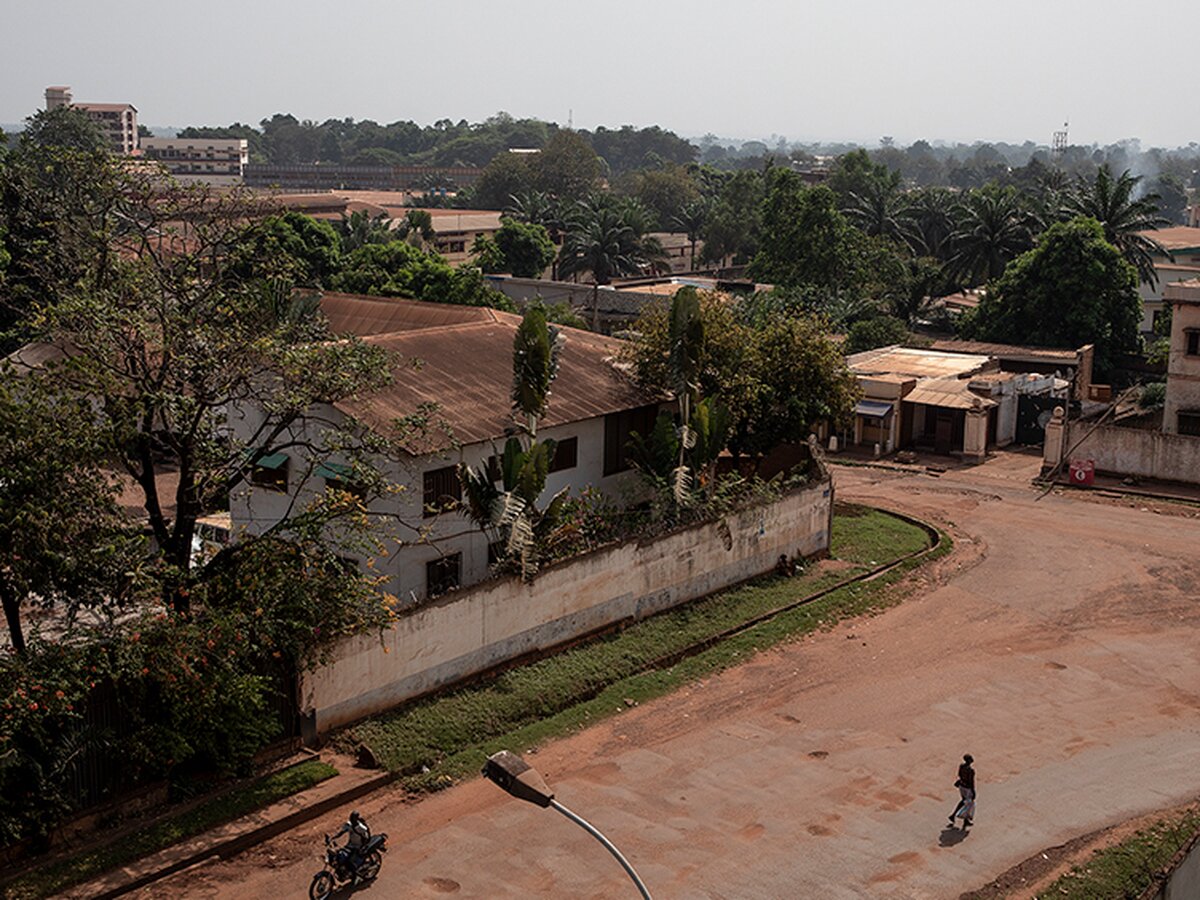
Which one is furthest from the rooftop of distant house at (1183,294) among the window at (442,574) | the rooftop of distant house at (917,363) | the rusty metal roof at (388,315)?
the window at (442,574)

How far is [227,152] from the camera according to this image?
172 meters

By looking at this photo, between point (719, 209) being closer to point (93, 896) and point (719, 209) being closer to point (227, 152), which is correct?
point (93, 896)

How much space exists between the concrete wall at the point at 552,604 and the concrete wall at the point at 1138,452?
1245 cm

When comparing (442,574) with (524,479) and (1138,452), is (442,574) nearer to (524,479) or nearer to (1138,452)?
(524,479)

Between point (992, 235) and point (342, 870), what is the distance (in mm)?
53421

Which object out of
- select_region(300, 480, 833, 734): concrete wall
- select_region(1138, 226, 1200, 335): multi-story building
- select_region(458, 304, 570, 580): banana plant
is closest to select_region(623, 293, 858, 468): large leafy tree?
select_region(300, 480, 833, 734): concrete wall

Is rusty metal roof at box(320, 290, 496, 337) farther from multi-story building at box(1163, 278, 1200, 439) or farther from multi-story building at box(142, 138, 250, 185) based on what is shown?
multi-story building at box(142, 138, 250, 185)

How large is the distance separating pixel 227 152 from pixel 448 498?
158 m

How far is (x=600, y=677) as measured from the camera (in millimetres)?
23656

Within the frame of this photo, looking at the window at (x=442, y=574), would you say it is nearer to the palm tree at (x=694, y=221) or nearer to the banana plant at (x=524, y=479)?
the banana plant at (x=524, y=479)

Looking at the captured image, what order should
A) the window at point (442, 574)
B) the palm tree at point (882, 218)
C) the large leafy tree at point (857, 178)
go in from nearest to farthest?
the window at point (442, 574), the palm tree at point (882, 218), the large leafy tree at point (857, 178)

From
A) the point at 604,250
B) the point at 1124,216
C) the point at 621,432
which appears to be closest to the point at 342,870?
the point at 621,432

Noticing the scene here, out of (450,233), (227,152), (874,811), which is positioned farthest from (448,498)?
(227,152)

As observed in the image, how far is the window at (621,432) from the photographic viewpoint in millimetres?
29422
